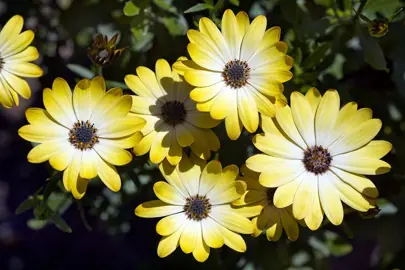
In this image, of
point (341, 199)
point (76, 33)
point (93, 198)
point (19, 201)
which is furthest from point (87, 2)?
point (341, 199)

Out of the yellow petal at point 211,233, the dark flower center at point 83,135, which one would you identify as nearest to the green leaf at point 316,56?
the yellow petal at point 211,233

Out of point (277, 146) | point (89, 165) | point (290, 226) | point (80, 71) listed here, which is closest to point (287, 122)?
point (277, 146)

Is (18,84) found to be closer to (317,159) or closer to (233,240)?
(233,240)

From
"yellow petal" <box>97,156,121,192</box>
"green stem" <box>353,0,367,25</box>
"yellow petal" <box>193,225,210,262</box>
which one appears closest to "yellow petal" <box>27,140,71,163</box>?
"yellow petal" <box>97,156,121,192</box>

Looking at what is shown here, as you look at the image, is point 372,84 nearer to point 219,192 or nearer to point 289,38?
point 289,38

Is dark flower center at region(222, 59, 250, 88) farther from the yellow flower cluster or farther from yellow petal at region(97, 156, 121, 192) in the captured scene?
yellow petal at region(97, 156, 121, 192)
